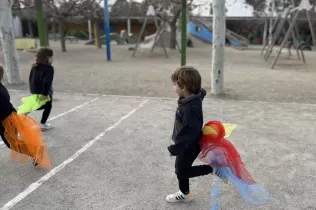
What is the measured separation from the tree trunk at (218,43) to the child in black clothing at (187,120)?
4.80m

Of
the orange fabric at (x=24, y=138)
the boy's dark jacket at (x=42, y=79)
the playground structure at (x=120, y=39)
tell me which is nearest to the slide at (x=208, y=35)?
the playground structure at (x=120, y=39)

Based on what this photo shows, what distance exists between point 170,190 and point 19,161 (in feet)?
5.91

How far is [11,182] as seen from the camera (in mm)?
3295

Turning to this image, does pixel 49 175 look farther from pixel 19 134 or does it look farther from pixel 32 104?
pixel 32 104

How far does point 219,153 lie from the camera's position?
107 inches

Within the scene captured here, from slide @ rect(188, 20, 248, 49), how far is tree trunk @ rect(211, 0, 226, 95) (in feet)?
68.0

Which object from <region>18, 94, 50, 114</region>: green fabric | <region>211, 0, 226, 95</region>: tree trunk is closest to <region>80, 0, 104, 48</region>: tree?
<region>211, 0, 226, 95</region>: tree trunk

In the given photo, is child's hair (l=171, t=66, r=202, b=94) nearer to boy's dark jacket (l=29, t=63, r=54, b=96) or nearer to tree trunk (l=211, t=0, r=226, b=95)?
boy's dark jacket (l=29, t=63, r=54, b=96)

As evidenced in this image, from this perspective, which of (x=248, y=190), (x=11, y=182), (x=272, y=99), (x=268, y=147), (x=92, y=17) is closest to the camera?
(x=248, y=190)

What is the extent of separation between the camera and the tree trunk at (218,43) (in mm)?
7039

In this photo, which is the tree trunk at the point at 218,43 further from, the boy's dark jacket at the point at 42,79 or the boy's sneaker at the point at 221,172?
the boy's sneaker at the point at 221,172

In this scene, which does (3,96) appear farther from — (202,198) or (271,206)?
(271,206)

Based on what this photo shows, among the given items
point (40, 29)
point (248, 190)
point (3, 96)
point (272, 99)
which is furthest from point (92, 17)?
point (248, 190)

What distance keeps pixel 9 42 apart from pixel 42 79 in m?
4.98
